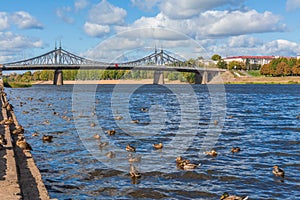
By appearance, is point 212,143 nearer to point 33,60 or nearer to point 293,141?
point 293,141

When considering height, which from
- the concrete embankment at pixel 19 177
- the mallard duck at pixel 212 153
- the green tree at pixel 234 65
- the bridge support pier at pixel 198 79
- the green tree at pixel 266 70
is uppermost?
the green tree at pixel 234 65


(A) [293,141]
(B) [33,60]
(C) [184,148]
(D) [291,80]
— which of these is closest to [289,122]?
(A) [293,141]

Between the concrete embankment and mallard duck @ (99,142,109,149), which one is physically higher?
the concrete embankment

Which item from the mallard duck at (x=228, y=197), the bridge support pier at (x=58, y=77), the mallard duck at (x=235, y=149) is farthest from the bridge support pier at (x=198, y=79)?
the mallard duck at (x=228, y=197)

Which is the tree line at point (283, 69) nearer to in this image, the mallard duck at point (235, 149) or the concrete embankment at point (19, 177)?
the mallard duck at point (235, 149)

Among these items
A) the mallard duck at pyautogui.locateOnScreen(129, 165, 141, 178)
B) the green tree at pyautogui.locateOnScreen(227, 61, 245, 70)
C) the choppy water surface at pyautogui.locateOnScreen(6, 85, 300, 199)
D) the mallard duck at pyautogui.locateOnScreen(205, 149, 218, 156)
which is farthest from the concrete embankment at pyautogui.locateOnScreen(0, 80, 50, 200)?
the green tree at pyautogui.locateOnScreen(227, 61, 245, 70)

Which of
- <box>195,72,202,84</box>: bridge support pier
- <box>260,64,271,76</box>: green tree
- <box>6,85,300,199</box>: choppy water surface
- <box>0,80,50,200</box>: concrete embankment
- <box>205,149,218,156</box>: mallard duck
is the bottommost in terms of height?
<box>6,85,300,199</box>: choppy water surface

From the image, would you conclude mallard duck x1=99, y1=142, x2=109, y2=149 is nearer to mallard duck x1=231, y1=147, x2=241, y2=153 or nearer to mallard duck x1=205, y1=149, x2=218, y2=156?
mallard duck x1=205, y1=149, x2=218, y2=156

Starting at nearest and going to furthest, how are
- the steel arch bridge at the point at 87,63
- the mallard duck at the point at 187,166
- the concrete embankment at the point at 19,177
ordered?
the concrete embankment at the point at 19,177 → the mallard duck at the point at 187,166 → the steel arch bridge at the point at 87,63

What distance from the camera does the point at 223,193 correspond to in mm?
12047

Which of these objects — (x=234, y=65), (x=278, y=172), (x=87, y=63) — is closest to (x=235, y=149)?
(x=278, y=172)

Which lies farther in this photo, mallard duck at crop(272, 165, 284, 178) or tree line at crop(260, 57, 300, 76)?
tree line at crop(260, 57, 300, 76)

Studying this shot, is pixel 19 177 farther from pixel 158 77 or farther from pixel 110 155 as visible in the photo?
pixel 158 77

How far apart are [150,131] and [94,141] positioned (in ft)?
17.3
